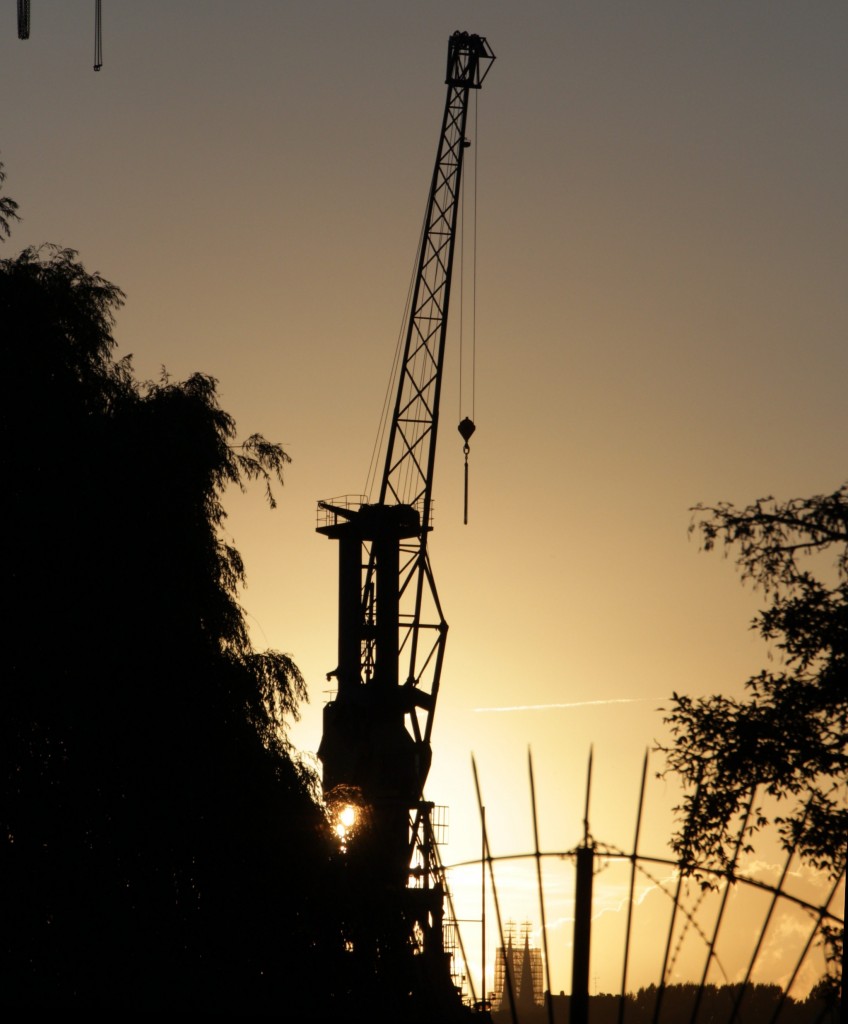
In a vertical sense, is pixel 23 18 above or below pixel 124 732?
above

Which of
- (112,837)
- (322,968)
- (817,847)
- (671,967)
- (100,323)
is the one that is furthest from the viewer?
(100,323)

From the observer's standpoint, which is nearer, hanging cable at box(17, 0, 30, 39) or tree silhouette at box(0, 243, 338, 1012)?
tree silhouette at box(0, 243, 338, 1012)

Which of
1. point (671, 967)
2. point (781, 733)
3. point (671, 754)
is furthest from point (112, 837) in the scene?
point (671, 967)

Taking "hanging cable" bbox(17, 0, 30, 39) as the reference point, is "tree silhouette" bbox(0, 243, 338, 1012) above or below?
below

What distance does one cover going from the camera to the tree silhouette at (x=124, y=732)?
17.4 meters

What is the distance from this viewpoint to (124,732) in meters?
18.5

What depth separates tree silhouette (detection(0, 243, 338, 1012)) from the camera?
1744cm

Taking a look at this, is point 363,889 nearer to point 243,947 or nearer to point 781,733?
point 243,947

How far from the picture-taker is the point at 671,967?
21.9ft

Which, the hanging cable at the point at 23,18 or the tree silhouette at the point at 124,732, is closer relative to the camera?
the tree silhouette at the point at 124,732

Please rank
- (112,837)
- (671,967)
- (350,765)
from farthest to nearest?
(350,765)
(112,837)
(671,967)

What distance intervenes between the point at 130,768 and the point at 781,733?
788 cm

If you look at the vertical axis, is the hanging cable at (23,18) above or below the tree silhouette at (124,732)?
above

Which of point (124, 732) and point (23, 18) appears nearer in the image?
point (124, 732)
